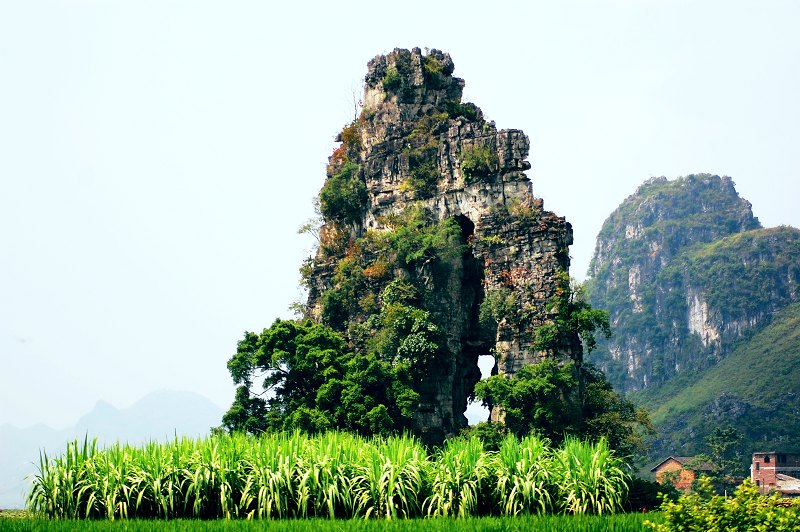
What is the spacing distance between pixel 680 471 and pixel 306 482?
39.7m

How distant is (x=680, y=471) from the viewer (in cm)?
5366

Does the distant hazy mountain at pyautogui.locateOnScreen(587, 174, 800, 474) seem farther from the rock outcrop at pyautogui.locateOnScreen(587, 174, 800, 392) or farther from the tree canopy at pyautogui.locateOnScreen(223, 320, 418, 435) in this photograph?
the tree canopy at pyautogui.locateOnScreen(223, 320, 418, 435)

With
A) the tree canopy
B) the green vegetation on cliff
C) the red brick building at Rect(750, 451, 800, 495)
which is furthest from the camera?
the green vegetation on cliff

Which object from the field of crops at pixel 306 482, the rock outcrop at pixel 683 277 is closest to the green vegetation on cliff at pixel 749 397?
the rock outcrop at pixel 683 277

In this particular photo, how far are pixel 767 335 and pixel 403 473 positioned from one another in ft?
248

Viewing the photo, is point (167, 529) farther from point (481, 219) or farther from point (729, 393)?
point (729, 393)

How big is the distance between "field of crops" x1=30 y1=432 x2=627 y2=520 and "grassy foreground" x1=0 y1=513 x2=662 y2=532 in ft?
4.23

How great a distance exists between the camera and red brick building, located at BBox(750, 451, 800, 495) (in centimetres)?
5544

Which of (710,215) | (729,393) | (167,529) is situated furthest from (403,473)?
(710,215)

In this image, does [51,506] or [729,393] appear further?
[729,393]

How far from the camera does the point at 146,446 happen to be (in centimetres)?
1853

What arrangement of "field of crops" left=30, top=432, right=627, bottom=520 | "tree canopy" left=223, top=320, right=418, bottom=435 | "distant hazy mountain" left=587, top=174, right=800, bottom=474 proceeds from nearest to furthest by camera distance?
"field of crops" left=30, top=432, right=627, bottom=520 → "tree canopy" left=223, top=320, right=418, bottom=435 → "distant hazy mountain" left=587, top=174, right=800, bottom=474

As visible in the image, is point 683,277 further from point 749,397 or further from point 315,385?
point 315,385

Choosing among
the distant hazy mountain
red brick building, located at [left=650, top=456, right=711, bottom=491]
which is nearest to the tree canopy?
red brick building, located at [left=650, top=456, right=711, bottom=491]
